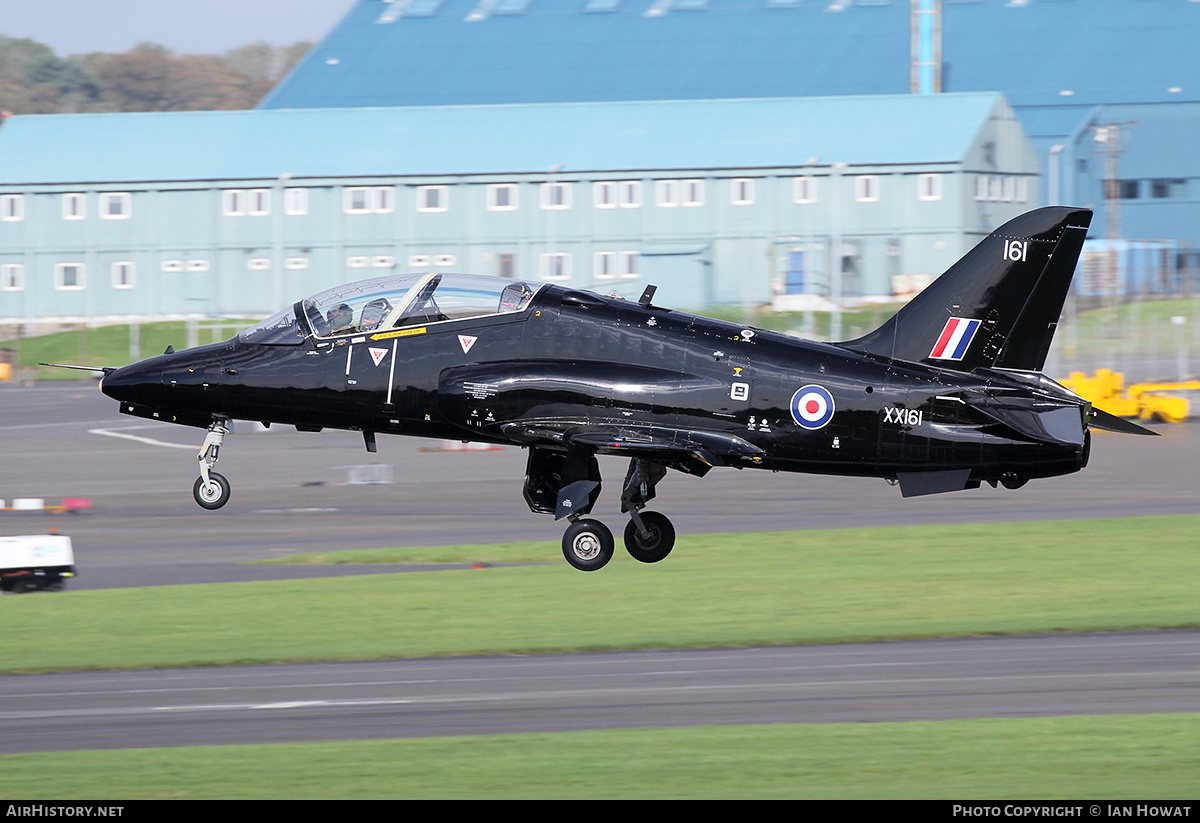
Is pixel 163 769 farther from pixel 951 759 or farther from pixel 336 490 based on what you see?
pixel 336 490

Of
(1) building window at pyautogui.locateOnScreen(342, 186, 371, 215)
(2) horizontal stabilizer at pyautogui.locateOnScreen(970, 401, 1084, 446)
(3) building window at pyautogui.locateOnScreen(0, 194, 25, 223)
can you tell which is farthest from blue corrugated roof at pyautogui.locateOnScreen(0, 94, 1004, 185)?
(2) horizontal stabilizer at pyautogui.locateOnScreen(970, 401, 1084, 446)

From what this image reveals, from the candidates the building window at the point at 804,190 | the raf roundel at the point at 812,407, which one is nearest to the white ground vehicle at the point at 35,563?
the raf roundel at the point at 812,407

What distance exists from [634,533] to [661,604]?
1636cm

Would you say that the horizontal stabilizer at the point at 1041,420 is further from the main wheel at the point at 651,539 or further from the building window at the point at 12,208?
the building window at the point at 12,208

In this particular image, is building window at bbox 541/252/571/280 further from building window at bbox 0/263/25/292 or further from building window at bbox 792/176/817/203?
building window at bbox 0/263/25/292

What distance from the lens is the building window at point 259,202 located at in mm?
90750

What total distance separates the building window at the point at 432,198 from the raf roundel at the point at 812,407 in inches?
2713

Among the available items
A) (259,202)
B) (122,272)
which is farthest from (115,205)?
(259,202)

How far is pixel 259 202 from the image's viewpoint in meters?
90.9

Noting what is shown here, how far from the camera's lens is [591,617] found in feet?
123

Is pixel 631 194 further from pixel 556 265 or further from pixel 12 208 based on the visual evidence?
pixel 12 208

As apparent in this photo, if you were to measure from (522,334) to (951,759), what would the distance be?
29.7ft

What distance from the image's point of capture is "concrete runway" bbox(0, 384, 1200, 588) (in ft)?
152

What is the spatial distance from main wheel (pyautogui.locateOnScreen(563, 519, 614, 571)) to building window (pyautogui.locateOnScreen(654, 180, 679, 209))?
66902 millimetres
